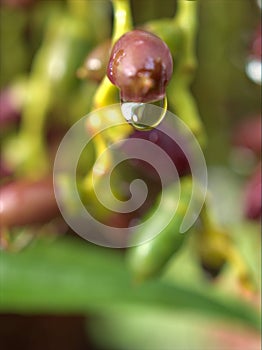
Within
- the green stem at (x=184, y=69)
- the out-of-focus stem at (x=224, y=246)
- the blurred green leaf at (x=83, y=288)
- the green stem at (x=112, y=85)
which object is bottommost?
the blurred green leaf at (x=83, y=288)

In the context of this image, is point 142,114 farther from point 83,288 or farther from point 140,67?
point 83,288

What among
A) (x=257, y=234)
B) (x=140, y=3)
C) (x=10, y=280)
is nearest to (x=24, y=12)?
(x=140, y=3)

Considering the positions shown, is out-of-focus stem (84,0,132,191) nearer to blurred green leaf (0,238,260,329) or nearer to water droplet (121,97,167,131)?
water droplet (121,97,167,131)

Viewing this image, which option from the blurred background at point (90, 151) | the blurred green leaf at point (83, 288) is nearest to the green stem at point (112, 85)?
the blurred background at point (90, 151)

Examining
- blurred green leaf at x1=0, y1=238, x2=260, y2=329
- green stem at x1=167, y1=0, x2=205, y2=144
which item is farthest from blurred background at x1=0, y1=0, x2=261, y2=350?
green stem at x1=167, y1=0, x2=205, y2=144

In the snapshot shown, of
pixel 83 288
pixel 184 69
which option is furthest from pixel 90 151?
pixel 184 69

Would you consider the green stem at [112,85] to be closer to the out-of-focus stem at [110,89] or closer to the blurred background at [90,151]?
the out-of-focus stem at [110,89]

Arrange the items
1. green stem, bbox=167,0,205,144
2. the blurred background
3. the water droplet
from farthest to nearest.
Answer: the blurred background < green stem, bbox=167,0,205,144 < the water droplet
